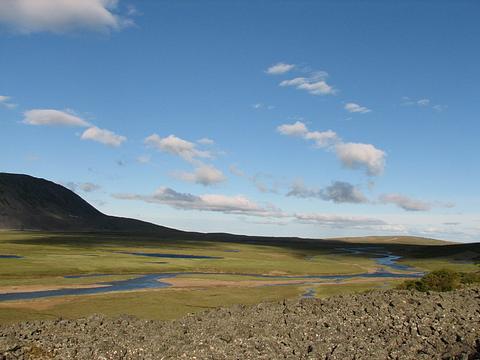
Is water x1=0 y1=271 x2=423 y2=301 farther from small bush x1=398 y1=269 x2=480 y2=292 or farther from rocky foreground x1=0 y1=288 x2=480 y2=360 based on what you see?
small bush x1=398 y1=269 x2=480 y2=292

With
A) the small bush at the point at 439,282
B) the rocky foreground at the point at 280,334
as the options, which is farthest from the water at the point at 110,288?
the small bush at the point at 439,282

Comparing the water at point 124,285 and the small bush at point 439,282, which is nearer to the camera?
the small bush at point 439,282

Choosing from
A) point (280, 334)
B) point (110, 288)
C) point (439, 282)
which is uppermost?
point (439, 282)

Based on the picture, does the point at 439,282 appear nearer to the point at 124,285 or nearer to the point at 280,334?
the point at 280,334

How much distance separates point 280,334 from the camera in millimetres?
35875

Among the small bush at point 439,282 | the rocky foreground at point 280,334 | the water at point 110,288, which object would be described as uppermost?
the small bush at point 439,282

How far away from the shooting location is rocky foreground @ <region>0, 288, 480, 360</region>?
31681 mm

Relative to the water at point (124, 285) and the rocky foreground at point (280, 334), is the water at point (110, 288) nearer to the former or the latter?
the water at point (124, 285)

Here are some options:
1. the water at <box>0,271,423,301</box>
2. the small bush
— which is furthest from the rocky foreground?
the water at <box>0,271,423,301</box>

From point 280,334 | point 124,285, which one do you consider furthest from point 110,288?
point 280,334

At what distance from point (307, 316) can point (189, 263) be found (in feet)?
310

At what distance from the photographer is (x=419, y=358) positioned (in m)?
31.2

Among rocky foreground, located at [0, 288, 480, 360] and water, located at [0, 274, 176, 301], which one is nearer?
rocky foreground, located at [0, 288, 480, 360]

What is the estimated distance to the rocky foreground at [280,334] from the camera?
104ft
